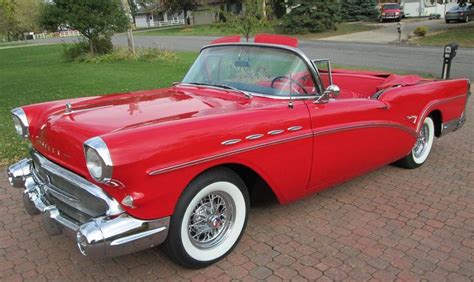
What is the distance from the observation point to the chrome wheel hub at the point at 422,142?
5.11 metres

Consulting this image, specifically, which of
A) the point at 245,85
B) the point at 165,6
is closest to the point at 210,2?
the point at 165,6

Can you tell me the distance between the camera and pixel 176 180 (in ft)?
8.92

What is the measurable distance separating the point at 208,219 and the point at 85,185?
87 cm

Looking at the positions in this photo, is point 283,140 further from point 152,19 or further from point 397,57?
point 152,19

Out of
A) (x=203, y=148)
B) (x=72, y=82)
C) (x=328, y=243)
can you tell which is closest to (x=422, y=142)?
(x=328, y=243)

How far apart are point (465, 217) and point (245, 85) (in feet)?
7.43


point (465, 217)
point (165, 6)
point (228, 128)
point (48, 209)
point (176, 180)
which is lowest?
point (465, 217)

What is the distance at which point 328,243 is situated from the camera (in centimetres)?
340

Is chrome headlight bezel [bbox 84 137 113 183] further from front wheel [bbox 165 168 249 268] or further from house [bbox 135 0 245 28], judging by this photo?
house [bbox 135 0 245 28]

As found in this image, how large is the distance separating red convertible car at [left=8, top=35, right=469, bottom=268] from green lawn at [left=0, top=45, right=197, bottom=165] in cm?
300

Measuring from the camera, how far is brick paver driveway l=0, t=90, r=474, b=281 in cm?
303

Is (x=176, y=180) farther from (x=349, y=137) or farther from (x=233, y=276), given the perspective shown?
(x=349, y=137)

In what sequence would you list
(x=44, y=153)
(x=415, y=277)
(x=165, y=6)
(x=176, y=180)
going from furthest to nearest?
1. (x=165, y=6)
2. (x=44, y=153)
3. (x=415, y=277)
4. (x=176, y=180)

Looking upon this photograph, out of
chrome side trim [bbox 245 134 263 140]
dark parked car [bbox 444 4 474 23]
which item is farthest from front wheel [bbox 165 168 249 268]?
dark parked car [bbox 444 4 474 23]
